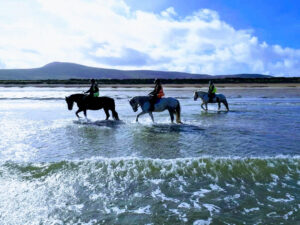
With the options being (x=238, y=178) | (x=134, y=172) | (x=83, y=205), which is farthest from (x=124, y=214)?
(x=238, y=178)

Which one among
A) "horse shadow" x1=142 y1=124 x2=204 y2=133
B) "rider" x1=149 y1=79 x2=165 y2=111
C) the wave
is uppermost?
"rider" x1=149 y1=79 x2=165 y2=111

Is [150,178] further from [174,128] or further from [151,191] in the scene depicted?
[174,128]

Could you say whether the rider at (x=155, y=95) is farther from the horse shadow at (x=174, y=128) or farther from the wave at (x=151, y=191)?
the wave at (x=151, y=191)

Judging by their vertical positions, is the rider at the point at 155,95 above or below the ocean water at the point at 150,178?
above

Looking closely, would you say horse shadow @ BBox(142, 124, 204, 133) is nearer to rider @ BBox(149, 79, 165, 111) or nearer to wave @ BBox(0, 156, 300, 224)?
rider @ BBox(149, 79, 165, 111)

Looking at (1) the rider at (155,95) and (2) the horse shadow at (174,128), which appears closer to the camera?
(2) the horse shadow at (174,128)

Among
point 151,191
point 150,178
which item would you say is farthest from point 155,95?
point 151,191

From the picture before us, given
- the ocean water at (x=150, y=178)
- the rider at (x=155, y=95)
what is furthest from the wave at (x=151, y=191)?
the rider at (x=155, y=95)

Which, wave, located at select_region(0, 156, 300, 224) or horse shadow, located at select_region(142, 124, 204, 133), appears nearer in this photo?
wave, located at select_region(0, 156, 300, 224)

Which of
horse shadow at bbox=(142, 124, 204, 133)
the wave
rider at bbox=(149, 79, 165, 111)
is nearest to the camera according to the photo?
the wave

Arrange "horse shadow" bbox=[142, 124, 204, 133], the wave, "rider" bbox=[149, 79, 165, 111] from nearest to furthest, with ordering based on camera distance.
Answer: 1. the wave
2. "horse shadow" bbox=[142, 124, 204, 133]
3. "rider" bbox=[149, 79, 165, 111]

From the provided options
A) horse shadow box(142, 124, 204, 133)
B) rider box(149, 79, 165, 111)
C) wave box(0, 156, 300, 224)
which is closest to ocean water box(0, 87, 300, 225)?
wave box(0, 156, 300, 224)

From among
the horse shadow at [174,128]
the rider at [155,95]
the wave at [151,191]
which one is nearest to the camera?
the wave at [151,191]

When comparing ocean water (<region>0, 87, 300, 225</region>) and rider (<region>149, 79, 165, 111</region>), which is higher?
rider (<region>149, 79, 165, 111</region>)
